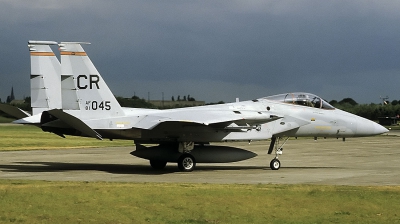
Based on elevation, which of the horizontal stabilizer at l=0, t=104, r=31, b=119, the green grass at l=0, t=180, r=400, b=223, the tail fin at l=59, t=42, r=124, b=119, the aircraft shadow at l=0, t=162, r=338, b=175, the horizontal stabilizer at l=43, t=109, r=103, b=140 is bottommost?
the green grass at l=0, t=180, r=400, b=223

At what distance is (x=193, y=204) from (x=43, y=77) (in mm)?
14858

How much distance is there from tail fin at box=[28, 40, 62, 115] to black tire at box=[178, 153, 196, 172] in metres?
7.04

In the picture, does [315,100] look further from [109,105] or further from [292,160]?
[109,105]

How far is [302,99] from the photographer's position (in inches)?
963

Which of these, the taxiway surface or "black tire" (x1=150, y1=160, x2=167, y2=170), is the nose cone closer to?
the taxiway surface

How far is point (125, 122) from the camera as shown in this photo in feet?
71.6

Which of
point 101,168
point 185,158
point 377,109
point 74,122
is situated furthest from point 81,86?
point 377,109

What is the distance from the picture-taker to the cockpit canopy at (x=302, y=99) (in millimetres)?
24328

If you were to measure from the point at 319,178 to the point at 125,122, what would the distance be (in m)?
6.94

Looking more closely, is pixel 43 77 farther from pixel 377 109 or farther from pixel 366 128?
pixel 377 109

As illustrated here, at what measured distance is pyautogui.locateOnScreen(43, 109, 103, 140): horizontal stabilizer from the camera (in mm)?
20141

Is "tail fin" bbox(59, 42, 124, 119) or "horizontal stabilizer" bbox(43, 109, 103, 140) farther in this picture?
"tail fin" bbox(59, 42, 124, 119)

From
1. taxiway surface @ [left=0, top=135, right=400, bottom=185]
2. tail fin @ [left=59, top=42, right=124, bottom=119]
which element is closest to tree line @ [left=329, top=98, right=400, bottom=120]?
taxiway surface @ [left=0, top=135, right=400, bottom=185]

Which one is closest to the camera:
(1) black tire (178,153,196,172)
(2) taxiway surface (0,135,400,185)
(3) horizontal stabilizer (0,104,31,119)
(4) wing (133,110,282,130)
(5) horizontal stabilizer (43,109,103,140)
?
(2) taxiway surface (0,135,400,185)
